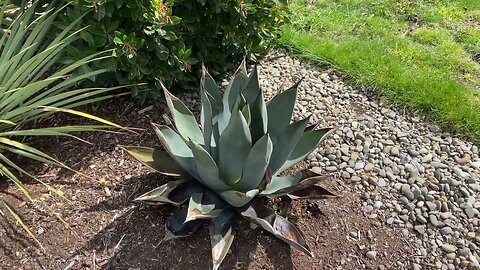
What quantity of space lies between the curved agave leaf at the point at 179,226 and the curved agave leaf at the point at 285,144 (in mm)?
Answer: 453

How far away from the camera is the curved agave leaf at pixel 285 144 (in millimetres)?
2408

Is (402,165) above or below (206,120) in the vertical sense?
below

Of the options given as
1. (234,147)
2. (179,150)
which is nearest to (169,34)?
(179,150)

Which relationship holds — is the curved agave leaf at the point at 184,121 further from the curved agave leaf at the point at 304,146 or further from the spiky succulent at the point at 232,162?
the curved agave leaf at the point at 304,146

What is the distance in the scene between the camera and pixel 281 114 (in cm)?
258

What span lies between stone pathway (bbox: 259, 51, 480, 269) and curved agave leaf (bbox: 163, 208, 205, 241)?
33.1 inches

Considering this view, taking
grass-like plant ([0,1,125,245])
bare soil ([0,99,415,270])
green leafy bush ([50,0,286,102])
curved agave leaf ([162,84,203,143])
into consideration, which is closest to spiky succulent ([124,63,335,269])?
curved agave leaf ([162,84,203,143])

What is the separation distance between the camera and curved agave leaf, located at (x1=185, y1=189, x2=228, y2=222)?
234 cm

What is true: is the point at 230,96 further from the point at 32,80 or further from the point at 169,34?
the point at 32,80

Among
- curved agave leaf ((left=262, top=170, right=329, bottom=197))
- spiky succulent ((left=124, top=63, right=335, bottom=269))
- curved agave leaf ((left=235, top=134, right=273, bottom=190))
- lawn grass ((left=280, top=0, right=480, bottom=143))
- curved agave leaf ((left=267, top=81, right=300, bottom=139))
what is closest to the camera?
curved agave leaf ((left=235, top=134, right=273, bottom=190))

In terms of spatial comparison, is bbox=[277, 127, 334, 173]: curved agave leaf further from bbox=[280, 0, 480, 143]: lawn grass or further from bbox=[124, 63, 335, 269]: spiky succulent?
bbox=[280, 0, 480, 143]: lawn grass

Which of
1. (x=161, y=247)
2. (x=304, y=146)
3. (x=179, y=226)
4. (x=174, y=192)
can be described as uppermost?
(x=304, y=146)

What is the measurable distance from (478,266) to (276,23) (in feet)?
5.73

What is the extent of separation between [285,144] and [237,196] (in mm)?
336
